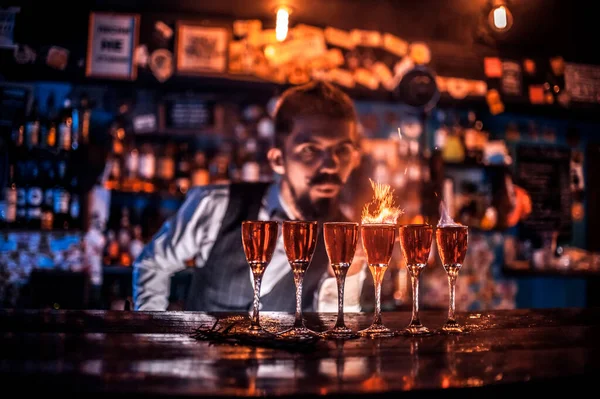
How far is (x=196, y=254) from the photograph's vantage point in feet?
7.57

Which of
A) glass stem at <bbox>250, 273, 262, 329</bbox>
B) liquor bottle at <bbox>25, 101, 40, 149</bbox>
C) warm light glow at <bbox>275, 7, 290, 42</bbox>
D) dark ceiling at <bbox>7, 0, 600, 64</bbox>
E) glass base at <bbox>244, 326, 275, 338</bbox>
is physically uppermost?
dark ceiling at <bbox>7, 0, 600, 64</bbox>

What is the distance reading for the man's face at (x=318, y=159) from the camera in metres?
2.25

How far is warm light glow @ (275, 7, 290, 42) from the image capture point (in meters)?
3.75

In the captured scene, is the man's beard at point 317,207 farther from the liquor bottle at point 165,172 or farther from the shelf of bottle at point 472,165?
the shelf of bottle at point 472,165

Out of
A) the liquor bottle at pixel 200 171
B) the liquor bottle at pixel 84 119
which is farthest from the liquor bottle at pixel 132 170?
the liquor bottle at pixel 200 171

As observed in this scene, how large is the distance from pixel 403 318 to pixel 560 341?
1.52ft

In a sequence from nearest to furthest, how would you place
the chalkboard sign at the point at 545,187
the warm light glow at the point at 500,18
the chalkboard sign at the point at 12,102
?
the warm light glow at the point at 500,18, the chalkboard sign at the point at 12,102, the chalkboard sign at the point at 545,187

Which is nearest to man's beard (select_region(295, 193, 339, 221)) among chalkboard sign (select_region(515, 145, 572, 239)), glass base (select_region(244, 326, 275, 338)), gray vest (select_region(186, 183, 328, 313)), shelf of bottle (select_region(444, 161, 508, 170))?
gray vest (select_region(186, 183, 328, 313))

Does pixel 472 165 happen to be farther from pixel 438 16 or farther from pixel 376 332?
pixel 376 332

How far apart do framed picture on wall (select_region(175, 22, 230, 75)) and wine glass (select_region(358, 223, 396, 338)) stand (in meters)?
2.96

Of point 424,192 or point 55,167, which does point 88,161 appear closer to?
point 55,167

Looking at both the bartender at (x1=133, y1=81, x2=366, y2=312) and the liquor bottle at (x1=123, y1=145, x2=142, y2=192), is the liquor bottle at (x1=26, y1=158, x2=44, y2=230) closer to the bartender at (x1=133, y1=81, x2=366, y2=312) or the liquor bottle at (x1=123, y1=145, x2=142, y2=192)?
the liquor bottle at (x1=123, y1=145, x2=142, y2=192)

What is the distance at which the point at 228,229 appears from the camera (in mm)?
2258

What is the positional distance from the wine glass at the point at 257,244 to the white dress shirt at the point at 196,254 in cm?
102
